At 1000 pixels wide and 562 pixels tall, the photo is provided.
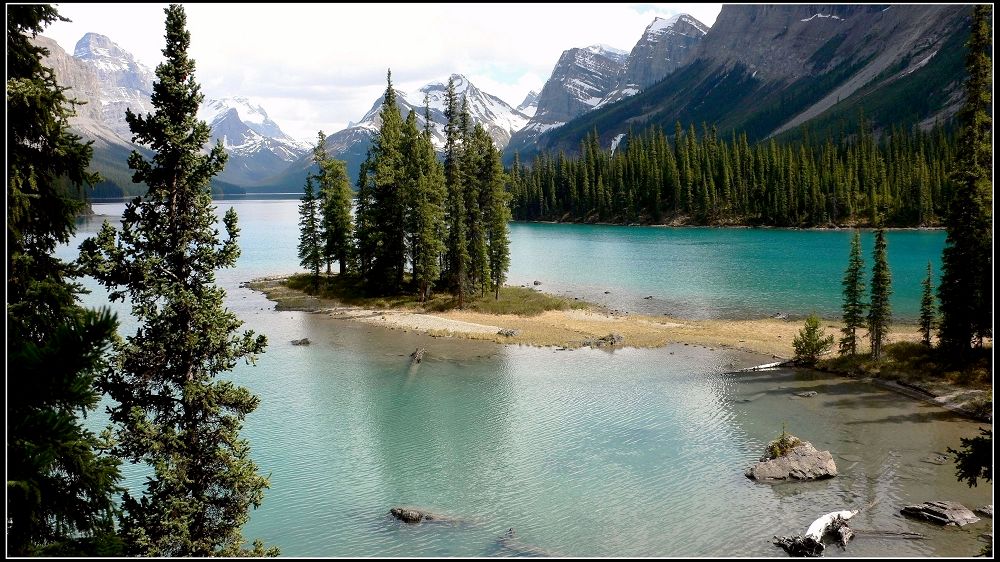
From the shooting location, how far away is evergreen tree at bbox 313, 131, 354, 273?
8162 cm

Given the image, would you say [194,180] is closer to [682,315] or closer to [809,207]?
[682,315]

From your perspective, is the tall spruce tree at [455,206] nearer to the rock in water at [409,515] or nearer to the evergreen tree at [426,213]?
the evergreen tree at [426,213]

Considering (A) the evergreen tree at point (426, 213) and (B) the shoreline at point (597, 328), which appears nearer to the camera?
(B) the shoreline at point (597, 328)

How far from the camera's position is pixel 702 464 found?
31766mm

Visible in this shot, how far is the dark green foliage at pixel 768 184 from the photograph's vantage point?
6097 inches

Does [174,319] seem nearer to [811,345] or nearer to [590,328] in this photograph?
[811,345]

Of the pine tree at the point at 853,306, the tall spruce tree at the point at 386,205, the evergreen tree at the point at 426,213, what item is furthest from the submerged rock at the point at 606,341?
the tall spruce tree at the point at 386,205

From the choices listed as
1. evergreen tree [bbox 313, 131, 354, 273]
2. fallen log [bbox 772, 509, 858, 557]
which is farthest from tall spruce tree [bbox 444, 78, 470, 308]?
fallen log [bbox 772, 509, 858, 557]

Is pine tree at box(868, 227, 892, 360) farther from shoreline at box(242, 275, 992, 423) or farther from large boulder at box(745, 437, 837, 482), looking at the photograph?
large boulder at box(745, 437, 837, 482)

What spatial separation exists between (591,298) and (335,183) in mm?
34196

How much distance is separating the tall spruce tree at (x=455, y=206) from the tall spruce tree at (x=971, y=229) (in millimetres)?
43602

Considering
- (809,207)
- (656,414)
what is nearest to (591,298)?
(656,414)

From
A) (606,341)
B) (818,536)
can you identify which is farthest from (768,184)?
(818,536)

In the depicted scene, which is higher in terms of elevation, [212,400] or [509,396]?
[212,400]
